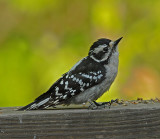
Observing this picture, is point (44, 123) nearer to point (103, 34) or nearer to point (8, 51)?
point (8, 51)

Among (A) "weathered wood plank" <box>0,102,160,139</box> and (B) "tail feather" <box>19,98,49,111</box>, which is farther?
(B) "tail feather" <box>19,98,49,111</box>

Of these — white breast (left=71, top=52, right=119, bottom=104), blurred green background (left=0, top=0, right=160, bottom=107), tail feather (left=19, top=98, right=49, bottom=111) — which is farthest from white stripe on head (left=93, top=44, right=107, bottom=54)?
blurred green background (left=0, top=0, right=160, bottom=107)

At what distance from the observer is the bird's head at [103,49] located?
4.54 meters

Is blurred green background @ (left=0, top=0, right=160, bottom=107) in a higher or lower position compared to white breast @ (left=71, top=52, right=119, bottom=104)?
higher

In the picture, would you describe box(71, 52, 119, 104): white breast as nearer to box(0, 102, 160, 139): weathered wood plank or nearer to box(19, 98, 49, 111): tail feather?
box(19, 98, 49, 111): tail feather

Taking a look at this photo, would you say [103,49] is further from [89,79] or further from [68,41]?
[68,41]

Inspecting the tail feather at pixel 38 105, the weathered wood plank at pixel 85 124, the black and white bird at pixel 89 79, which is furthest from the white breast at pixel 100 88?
the weathered wood plank at pixel 85 124

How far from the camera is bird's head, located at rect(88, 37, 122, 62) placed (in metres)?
4.54

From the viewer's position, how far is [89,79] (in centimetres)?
434

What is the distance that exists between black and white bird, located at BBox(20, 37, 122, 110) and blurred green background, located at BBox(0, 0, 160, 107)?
3.91 ft

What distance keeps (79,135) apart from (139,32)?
3490 mm

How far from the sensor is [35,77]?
568 cm

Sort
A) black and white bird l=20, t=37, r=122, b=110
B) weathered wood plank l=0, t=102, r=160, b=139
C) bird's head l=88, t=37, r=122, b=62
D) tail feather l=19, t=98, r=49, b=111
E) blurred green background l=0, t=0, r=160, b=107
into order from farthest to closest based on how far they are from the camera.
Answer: blurred green background l=0, t=0, r=160, b=107 → bird's head l=88, t=37, r=122, b=62 → black and white bird l=20, t=37, r=122, b=110 → tail feather l=19, t=98, r=49, b=111 → weathered wood plank l=0, t=102, r=160, b=139

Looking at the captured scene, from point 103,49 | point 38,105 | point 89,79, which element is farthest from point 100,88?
point 38,105
